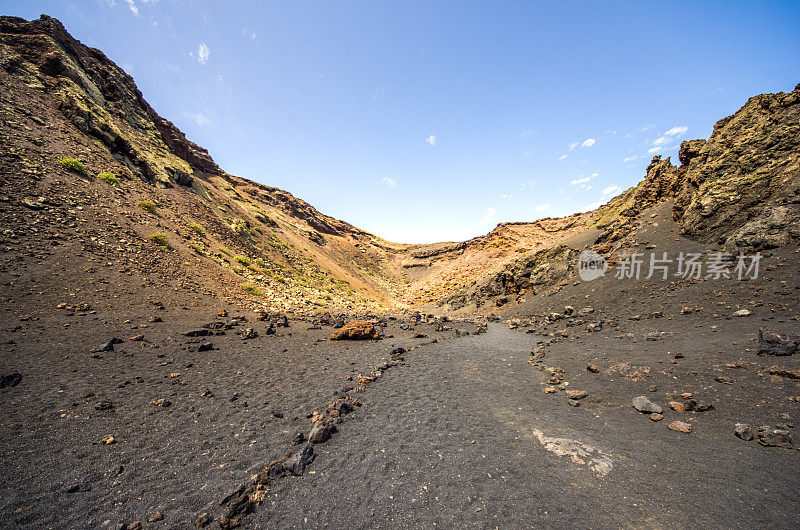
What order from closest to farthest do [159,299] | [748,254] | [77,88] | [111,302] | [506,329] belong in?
1. [111,302]
2. [159,299]
3. [748,254]
4. [506,329]
5. [77,88]

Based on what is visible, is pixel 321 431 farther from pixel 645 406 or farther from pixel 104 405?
pixel 645 406

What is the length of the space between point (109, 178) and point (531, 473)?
80.7 ft

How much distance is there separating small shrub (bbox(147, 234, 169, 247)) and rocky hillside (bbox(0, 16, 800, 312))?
6 centimetres

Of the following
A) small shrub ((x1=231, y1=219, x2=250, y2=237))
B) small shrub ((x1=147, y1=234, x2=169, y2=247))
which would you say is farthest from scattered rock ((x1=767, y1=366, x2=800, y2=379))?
small shrub ((x1=231, y1=219, x2=250, y2=237))

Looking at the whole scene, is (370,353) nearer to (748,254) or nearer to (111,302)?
(111,302)

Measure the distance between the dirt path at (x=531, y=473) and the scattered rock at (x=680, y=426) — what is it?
143 mm

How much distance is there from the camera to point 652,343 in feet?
31.3

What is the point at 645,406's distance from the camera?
5902 millimetres

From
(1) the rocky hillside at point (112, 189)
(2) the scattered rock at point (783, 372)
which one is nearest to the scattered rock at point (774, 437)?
(2) the scattered rock at point (783, 372)

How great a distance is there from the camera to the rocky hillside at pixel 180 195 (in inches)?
467

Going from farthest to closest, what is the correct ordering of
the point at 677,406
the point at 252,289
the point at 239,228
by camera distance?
the point at 239,228
the point at 252,289
the point at 677,406

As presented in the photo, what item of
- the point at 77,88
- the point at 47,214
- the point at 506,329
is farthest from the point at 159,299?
the point at 77,88

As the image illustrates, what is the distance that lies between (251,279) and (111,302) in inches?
350

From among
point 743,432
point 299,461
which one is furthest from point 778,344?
point 299,461
